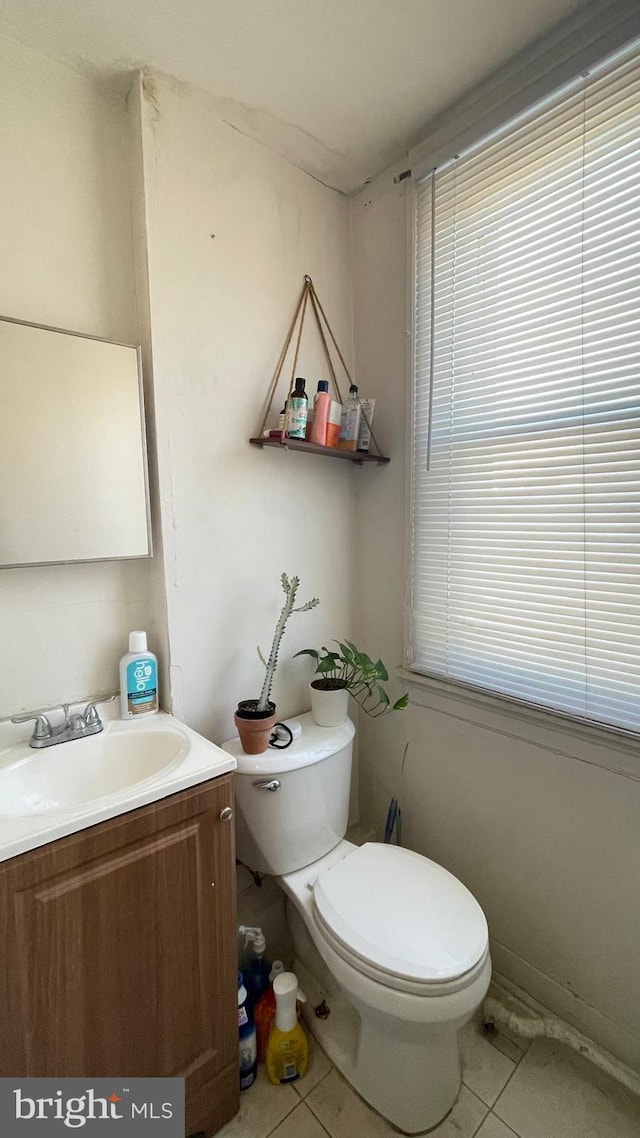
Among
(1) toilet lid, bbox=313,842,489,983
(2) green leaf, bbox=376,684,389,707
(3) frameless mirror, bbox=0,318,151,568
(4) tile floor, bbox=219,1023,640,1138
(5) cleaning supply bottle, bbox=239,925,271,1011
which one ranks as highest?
(3) frameless mirror, bbox=0,318,151,568

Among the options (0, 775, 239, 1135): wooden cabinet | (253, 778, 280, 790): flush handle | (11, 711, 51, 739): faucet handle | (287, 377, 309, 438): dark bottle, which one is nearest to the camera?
(0, 775, 239, 1135): wooden cabinet

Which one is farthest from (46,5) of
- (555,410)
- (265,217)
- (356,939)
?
(356,939)

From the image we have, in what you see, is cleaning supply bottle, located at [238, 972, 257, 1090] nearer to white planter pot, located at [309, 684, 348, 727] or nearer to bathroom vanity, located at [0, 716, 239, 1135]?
bathroom vanity, located at [0, 716, 239, 1135]

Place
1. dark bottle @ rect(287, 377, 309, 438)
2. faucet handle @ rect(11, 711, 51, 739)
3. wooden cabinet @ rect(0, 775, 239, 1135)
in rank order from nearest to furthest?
wooden cabinet @ rect(0, 775, 239, 1135)
faucet handle @ rect(11, 711, 51, 739)
dark bottle @ rect(287, 377, 309, 438)

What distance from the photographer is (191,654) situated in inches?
50.2

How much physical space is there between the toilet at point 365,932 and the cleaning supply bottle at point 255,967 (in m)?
0.13

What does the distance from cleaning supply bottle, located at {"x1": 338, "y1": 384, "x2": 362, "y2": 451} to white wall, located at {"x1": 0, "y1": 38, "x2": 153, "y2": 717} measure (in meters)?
0.63

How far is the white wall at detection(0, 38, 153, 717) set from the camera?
3.51 ft

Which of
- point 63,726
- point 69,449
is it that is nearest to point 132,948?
point 63,726

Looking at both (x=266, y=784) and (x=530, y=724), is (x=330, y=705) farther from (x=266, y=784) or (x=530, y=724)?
(x=530, y=724)

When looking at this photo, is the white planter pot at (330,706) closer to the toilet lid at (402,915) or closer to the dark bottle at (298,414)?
the toilet lid at (402,915)

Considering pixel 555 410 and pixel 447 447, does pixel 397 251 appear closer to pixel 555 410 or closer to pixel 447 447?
pixel 447 447

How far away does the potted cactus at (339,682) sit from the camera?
54.5 inches

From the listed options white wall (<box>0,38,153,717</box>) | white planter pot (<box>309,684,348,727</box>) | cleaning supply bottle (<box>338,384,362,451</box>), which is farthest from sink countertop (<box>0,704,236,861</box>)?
cleaning supply bottle (<box>338,384,362,451</box>)
